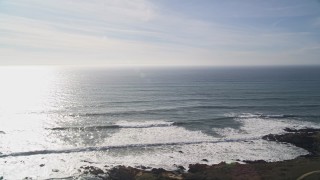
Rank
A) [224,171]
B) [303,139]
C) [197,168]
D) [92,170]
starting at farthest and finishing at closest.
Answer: [303,139] < [197,168] < [92,170] < [224,171]

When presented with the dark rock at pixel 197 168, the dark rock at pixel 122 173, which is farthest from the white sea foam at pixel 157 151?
the dark rock at pixel 122 173

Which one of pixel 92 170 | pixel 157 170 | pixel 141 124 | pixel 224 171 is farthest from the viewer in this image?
pixel 141 124

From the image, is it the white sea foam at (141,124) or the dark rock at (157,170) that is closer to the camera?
the dark rock at (157,170)

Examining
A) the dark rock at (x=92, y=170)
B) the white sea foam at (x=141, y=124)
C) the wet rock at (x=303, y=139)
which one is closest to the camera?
the dark rock at (x=92, y=170)

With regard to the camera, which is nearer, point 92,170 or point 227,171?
point 227,171

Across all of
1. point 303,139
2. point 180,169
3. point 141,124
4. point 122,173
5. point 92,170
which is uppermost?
point 141,124

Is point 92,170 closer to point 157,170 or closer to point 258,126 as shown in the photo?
point 157,170

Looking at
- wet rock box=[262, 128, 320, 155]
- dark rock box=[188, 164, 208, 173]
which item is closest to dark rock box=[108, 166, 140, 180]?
dark rock box=[188, 164, 208, 173]

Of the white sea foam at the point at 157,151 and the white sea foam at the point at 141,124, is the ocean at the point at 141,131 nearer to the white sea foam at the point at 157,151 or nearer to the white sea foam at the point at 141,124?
the white sea foam at the point at 157,151

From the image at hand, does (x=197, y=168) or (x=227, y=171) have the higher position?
(x=227, y=171)

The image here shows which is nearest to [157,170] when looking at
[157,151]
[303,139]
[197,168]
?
[197,168]

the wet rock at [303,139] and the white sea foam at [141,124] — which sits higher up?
the white sea foam at [141,124]

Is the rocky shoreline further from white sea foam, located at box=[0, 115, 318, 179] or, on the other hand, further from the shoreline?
white sea foam, located at box=[0, 115, 318, 179]
